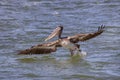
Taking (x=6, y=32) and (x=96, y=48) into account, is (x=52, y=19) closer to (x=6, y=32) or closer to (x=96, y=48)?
(x=6, y=32)

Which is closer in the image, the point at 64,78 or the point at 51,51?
the point at 64,78

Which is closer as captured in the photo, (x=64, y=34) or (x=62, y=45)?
(x=62, y=45)

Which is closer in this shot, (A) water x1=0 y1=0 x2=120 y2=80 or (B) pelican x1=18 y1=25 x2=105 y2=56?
(A) water x1=0 y1=0 x2=120 y2=80

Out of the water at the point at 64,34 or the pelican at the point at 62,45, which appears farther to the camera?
the pelican at the point at 62,45

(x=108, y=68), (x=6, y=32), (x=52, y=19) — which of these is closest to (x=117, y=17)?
(x=52, y=19)

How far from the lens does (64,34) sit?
38.7ft

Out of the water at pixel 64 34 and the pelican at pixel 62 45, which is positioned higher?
the pelican at pixel 62 45

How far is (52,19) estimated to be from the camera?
13.6 meters

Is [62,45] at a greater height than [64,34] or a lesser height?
greater

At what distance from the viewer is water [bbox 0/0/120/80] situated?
28.2ft

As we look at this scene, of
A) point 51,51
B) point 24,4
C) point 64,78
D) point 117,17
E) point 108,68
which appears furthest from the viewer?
point 24,4

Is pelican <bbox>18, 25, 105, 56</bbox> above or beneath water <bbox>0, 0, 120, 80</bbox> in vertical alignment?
above

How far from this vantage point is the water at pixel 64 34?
339 inches

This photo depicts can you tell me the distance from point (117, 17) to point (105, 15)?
45cm
